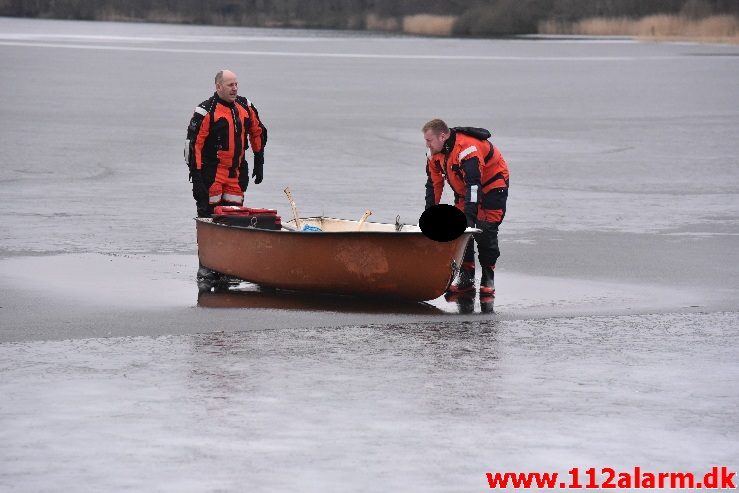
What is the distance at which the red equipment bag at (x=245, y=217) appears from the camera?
11.1 m

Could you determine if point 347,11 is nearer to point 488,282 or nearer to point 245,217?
point 245,217

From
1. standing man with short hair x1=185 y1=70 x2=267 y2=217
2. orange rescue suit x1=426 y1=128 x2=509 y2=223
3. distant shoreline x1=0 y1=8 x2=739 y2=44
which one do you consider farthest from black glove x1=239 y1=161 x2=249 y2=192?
distant shoreline x1=0 y1=8 x2=739 y2=44

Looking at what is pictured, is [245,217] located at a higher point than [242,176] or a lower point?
lower

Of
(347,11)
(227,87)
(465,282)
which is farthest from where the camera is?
(347,11)

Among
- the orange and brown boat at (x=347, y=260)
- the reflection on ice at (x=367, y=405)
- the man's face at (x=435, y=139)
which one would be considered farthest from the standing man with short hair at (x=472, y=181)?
the reflection on ice at (x=367, y=405)

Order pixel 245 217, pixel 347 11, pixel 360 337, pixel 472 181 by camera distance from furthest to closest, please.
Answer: pixel 347 11
pixel 245 217
pixel 472 181
pixel 360 337

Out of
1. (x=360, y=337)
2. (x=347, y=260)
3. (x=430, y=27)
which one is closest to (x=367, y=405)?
(x=360, y=337)

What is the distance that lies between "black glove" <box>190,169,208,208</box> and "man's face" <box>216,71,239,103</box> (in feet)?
1.89

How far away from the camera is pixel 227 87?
1165 cm

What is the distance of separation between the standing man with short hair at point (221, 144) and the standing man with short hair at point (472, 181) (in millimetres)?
1579

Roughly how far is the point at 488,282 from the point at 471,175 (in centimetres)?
73

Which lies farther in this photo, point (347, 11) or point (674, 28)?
point (347, 11)

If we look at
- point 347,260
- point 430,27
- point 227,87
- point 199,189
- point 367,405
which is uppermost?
point 227,87

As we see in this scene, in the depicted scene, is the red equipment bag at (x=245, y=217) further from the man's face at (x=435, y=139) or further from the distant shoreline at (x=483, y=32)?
the distant shoreline at (x=483, y=32)
